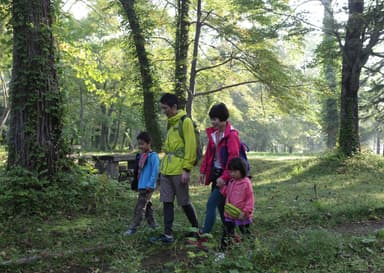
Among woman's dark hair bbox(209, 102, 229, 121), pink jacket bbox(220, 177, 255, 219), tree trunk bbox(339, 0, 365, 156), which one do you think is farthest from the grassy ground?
tree trunk bbox(339, 0, 365, 156)

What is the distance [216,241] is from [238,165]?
4.59 ft

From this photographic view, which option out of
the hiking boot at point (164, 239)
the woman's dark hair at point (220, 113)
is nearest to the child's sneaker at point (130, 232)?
the hiking boot at point (164, 239)

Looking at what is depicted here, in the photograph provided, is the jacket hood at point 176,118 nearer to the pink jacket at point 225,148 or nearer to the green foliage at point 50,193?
the pink jacket at point 225,148

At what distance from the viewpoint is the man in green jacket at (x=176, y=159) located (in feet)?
17.0

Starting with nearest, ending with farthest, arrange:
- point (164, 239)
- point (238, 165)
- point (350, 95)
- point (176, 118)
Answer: point (238, 165), point (176, 118), point (164, 239), point (350, 95)

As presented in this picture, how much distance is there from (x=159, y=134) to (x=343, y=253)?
41.5 ft

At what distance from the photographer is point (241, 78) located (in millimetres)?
18297

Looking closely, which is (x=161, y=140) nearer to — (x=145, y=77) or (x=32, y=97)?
(x=145, y=77)

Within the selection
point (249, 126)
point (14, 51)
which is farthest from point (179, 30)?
point (249, 126)

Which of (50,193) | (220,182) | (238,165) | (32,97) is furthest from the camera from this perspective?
(32,97)

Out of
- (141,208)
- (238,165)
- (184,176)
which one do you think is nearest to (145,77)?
(141,208)

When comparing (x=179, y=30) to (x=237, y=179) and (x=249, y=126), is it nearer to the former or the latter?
(x=237, y=179)

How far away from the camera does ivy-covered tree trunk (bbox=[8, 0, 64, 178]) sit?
22.6 ft

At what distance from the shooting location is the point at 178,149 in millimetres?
5281
